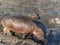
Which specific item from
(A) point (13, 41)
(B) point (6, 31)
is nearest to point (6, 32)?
(B) point (6, 31)

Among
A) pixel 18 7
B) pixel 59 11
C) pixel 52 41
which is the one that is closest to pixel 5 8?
pixel 18 7

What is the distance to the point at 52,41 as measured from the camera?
976 cm

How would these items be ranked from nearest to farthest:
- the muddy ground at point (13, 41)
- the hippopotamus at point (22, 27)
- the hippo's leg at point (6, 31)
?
the muddy ground at point (13, 41), the hippopotamus at point (22, 27), the hippo's leg at point (6, 31)

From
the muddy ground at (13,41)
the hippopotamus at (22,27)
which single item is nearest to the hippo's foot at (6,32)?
the hippopotamus at (22,27)

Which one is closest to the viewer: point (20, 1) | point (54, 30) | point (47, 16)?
point (54, 30)

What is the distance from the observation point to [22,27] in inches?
355

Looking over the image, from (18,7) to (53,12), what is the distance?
195 cm

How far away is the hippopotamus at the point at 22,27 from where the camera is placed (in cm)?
889

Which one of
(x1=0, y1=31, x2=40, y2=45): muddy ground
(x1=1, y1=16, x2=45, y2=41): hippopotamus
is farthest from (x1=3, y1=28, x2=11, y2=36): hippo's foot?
(x1=0, y1=31, x2=40, y2=45): muddy ground

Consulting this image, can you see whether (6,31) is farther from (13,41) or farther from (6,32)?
(13,41)

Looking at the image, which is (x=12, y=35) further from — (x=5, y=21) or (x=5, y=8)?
(x=5, y=8)

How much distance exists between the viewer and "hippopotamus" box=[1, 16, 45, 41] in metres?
8.89

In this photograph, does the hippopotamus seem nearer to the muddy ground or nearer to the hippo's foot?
the hippo's foot

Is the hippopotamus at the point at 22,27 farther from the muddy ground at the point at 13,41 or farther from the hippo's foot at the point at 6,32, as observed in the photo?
the muddy ground at the point at 13,41
